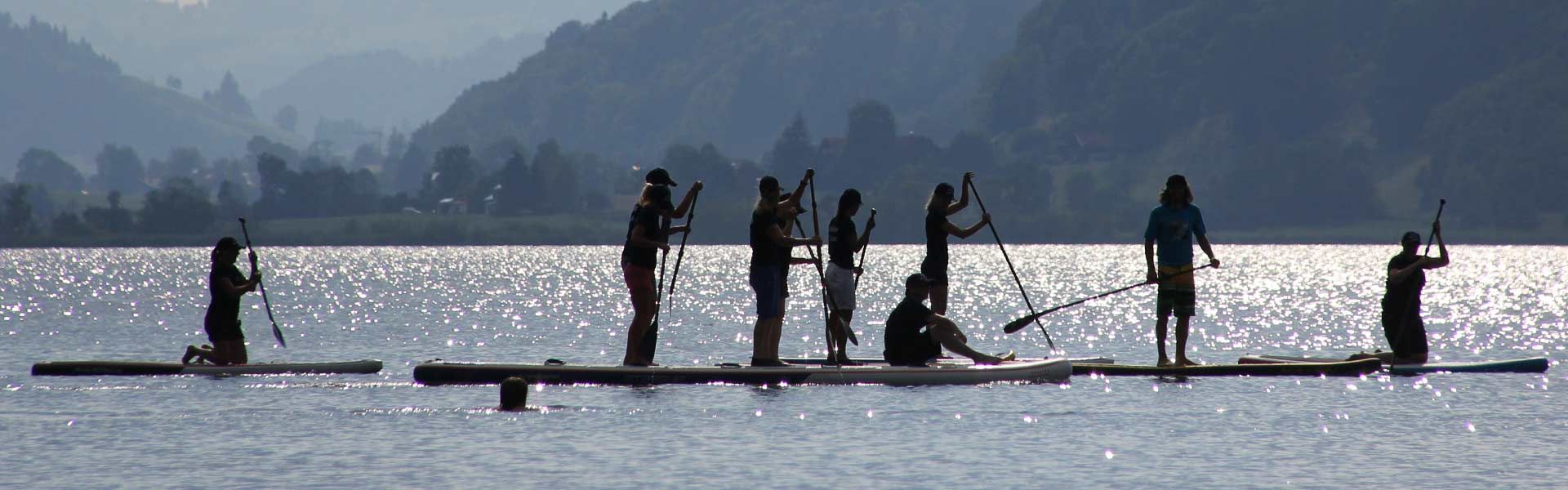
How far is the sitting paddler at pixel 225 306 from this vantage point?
2569cm

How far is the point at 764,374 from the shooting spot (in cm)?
2430

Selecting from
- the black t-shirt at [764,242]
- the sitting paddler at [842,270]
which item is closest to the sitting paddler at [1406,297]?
the sitting paddler at [842,270]

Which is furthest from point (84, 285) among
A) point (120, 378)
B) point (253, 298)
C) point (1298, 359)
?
point (1298, 359)

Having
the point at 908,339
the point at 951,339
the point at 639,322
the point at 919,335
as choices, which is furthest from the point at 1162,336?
the point at 639,322

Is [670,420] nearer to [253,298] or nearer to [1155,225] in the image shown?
[1155,225]

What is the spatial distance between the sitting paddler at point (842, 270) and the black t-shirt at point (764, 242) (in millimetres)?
1334

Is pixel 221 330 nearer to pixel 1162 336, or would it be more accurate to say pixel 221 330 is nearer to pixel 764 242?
pixel 764 242

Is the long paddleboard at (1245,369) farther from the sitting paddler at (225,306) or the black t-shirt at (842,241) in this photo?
the sitting paddler at (225,306)

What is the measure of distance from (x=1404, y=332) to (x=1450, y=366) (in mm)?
1114

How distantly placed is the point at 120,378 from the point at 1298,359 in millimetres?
17363

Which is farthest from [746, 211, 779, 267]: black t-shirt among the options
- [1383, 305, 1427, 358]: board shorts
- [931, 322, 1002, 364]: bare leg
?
[1383, 305, 1427, 358]: board shorts

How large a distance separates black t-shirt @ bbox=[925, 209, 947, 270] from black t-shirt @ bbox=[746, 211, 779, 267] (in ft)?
8.94

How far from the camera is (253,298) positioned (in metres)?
80.6

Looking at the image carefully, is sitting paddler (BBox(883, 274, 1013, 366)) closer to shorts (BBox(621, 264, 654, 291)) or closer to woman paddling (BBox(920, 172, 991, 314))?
woman paddling (BBox(920, 172, 991, 314))
